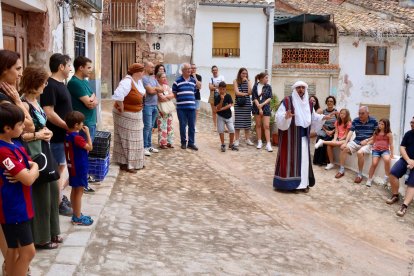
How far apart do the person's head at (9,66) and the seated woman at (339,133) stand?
6.92 meters

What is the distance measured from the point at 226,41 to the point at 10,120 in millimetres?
18878

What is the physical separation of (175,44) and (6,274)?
18012 millimetres

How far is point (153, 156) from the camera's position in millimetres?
9273

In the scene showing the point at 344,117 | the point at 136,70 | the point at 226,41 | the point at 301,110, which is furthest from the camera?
the point at 226,41

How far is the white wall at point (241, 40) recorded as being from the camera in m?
Answer: 21.0

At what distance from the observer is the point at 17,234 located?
11.3 ft

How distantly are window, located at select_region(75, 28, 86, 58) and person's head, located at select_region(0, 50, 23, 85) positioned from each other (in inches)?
215

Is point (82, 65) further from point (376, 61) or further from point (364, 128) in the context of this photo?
point (376, 61)

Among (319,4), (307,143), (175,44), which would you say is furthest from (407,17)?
(307,143)

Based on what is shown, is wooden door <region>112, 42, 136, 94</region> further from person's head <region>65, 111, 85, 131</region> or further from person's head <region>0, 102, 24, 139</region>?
person's head <region>0, 102, 24, 139</region>

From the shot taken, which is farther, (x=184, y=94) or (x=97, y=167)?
(x=184, y=94)

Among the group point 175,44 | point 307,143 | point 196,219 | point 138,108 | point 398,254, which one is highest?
point 175,44

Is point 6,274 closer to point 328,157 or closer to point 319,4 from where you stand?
point 328,157

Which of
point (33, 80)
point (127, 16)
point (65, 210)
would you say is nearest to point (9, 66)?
point (33, 80)
